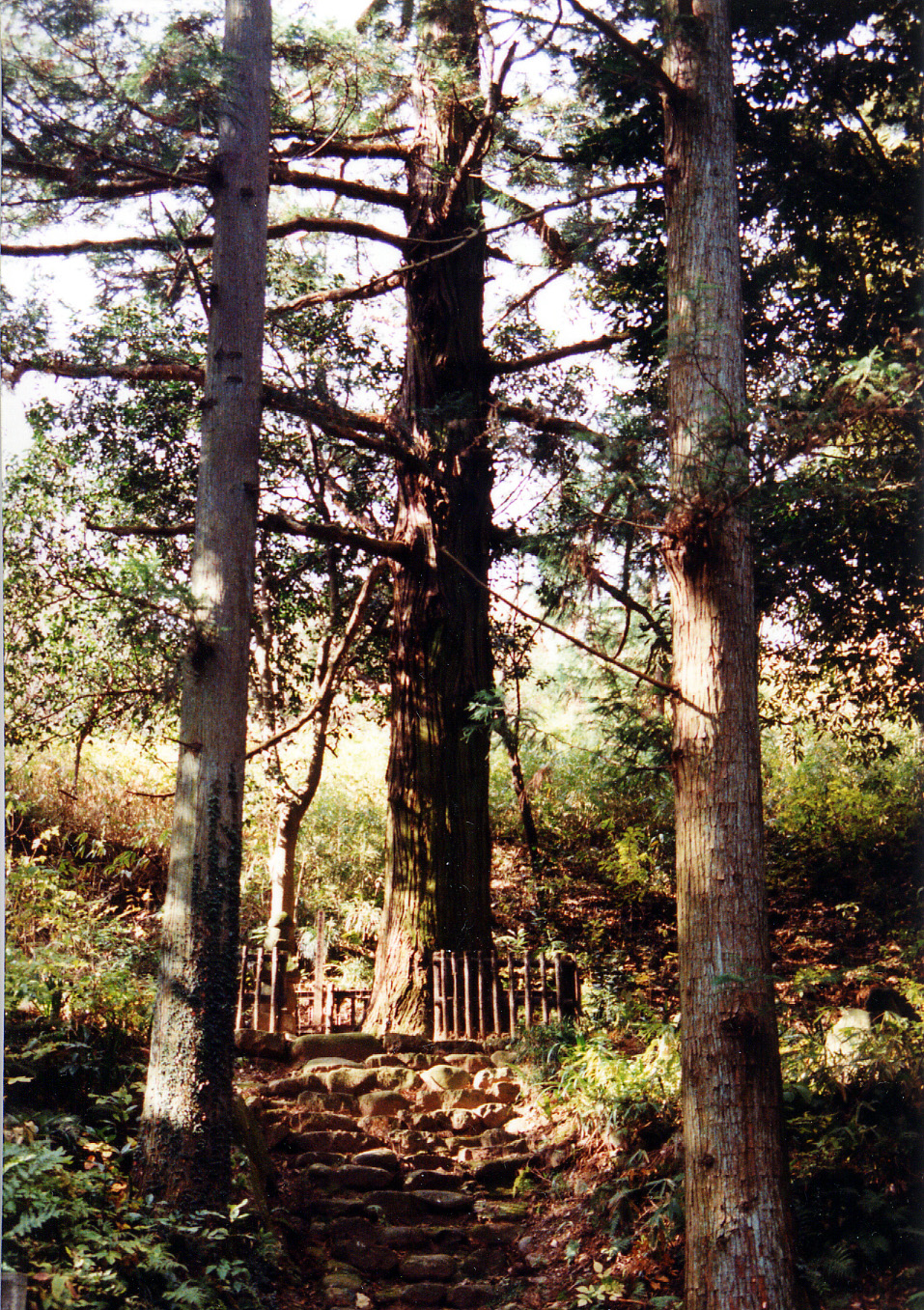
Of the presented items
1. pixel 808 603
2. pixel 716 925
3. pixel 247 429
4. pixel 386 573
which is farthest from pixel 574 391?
pixel 716 925

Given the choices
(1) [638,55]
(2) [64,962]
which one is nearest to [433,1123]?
(2) [64,962]

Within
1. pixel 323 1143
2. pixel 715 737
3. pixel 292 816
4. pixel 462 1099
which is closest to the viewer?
pixel 715 737

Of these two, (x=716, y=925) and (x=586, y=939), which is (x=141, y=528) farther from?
(x=586, y=939)

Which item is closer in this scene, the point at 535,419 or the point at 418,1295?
the point at 418,1295

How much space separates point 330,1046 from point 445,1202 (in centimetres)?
189

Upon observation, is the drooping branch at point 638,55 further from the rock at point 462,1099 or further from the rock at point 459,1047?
the rock at point 459,1047

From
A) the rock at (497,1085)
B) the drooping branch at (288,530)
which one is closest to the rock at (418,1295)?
the rock at (497,1085)

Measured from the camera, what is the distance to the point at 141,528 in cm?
686

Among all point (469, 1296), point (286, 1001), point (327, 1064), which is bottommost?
point (469, 1296)

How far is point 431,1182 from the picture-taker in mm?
5883

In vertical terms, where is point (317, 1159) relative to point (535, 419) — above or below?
below

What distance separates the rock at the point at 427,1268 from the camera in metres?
5.10

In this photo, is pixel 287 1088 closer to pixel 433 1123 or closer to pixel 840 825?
pixel 433 1123

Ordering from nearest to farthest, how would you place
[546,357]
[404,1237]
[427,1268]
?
1. [427,1268]
2. [404,1237]
3. [546,357]
